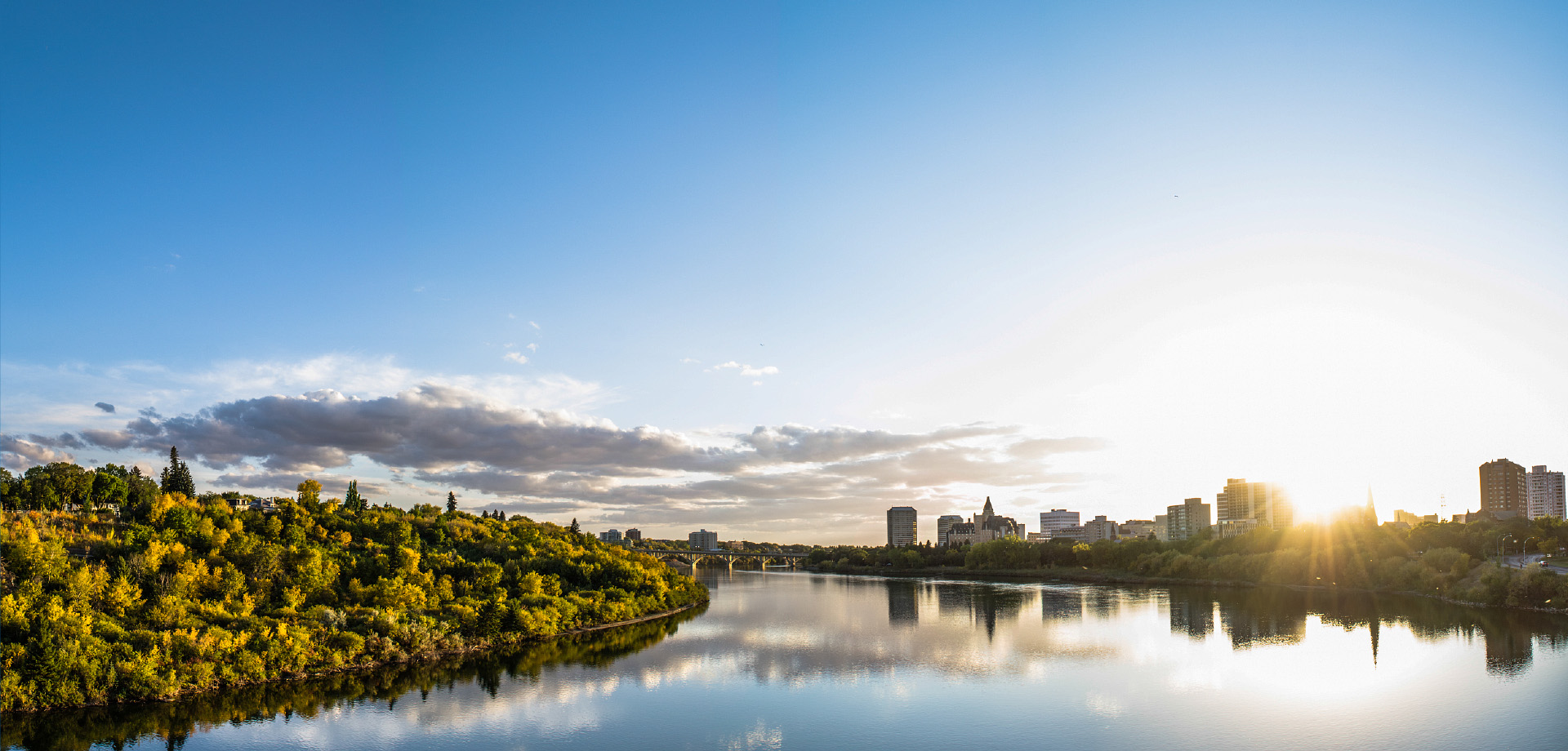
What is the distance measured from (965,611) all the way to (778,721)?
6278 cm

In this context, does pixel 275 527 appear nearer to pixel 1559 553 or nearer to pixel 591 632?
pixel 591 632

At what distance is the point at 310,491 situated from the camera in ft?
262

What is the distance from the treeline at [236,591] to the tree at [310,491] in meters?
0.22

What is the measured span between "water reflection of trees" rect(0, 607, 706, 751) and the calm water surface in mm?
159

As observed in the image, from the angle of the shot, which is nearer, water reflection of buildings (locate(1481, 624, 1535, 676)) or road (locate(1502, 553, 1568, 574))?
water reflection of buildings (locate(1481, 624, 1535, 676))

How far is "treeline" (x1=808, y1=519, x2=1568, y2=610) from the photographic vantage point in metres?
92.7

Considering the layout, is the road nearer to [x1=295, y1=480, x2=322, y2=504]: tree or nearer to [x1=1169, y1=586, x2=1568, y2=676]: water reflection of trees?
[x1=1169, y1=586, x2=1568, y2=676]: water reflection of trees

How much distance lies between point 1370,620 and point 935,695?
62874 millimetres

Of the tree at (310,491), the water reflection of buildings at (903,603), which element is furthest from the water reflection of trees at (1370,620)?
the tree at (310,491)

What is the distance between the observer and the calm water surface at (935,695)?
40.3 metres

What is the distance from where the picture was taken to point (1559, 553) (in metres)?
120

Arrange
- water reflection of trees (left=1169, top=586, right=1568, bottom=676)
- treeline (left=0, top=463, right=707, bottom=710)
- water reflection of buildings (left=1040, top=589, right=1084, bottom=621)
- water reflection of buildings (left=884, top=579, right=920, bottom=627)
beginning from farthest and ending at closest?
water reflection of buildings (left=1040, top=589, right=1084, bottom=621) < water reflection of buildings (left=884, top=579, right=920, bottom=627) < water reflection of trees (left=1169, top=586, right=1568, bottom=676) < treeline (left=0, top=463, right=707, bottom=710)

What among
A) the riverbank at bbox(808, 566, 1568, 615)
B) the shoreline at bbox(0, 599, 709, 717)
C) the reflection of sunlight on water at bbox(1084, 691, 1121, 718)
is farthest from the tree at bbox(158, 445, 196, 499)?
the riverbank at bbox(808, 566, 1568, 615)

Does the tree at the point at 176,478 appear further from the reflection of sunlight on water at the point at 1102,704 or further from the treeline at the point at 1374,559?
the treeline at the point at 1374,559
